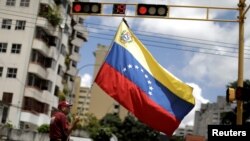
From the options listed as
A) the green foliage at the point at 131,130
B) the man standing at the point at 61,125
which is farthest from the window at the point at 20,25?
the man standing at the point at 61,125

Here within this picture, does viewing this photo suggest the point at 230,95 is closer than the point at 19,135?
Yes

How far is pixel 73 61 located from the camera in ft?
242

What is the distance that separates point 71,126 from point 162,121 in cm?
313

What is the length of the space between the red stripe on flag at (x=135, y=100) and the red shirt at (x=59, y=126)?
277cm

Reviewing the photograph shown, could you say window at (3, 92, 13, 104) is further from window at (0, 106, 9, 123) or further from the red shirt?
the red shirt

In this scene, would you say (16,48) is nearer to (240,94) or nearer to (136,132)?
(136,132)

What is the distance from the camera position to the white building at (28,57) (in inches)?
2141

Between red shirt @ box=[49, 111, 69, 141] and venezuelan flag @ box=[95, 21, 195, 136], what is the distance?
277 cm

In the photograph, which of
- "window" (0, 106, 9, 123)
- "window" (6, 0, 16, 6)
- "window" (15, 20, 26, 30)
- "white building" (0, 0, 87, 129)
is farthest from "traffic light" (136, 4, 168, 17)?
"window" (6, 0, 16, 6)

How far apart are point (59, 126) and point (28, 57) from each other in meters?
46.8

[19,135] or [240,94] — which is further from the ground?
[240,94]

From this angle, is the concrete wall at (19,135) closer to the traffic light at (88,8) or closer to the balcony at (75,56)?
the traffic light at (88,8)

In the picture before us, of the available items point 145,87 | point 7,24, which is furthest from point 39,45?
point 145,87

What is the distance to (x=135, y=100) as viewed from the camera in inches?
487
